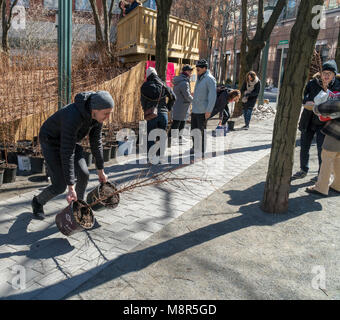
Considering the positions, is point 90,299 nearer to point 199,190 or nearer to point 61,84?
point 199,190

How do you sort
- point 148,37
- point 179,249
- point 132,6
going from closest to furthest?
point 179,249
point 148,37
point 132,6

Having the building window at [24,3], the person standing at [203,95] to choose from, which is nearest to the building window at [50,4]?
the building window at [24,3]

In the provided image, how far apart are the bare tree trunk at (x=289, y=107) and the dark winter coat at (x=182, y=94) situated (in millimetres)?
3339

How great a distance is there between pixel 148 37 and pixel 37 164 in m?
7.86

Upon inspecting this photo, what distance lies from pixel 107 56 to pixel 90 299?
1024 cm

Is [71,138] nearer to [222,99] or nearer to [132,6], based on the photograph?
[222,99]

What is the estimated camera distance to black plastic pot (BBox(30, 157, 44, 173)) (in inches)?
224

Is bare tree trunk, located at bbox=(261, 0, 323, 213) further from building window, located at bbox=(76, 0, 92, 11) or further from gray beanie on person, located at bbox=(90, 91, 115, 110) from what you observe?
building window, located at bbox=(76, 0, 92, 11)

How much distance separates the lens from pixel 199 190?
551 centimetres

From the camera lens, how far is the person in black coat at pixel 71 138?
10.8 ft

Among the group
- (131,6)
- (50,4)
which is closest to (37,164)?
(131,6)

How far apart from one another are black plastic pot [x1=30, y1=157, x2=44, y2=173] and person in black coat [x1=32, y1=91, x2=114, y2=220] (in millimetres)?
1823

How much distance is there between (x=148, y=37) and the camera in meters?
12.0
